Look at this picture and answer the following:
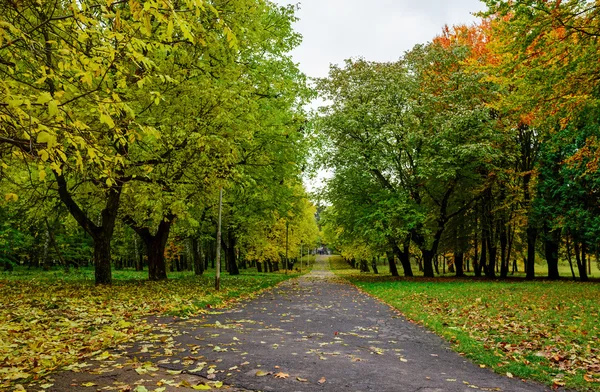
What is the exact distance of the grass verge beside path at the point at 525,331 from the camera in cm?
568

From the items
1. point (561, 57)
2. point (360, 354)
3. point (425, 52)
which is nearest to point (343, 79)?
point (425, 52)

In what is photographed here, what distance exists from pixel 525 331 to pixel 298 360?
5.56 m

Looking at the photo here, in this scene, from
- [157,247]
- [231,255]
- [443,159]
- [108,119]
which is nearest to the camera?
[108,119]

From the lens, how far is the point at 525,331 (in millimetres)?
8297

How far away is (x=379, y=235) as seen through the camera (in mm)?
23344

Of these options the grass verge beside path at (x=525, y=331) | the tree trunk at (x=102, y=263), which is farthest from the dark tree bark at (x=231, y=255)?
the grass verge beside path at (x=525, y=331)

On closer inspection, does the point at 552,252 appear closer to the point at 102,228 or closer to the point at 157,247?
the point at 157,247

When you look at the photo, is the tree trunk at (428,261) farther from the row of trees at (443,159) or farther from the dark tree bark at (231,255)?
the dark tree bark at (231,255)

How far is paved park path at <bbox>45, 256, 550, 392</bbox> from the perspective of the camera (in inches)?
185

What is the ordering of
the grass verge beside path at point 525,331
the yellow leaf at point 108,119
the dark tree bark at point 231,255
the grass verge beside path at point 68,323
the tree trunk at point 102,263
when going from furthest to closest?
the dark tree bark at point 231,255
the tree trunk at point 102,263
the grass verge beside path at point 525,331
the grass verge beside path at point 68,323
the yellow leaf at point 108,119

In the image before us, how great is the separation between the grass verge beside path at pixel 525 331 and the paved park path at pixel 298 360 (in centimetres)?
43

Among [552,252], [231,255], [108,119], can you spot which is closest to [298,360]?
[108,119]

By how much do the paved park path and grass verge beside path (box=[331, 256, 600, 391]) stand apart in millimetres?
434

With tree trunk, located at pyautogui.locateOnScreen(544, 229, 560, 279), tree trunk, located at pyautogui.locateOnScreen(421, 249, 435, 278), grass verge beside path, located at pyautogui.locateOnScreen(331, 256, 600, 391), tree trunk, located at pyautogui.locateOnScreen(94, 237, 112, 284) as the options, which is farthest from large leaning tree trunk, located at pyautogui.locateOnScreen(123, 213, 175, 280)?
tree trunk, located at pyautogui.locateOnScreen(544, 229, 560, 279)
